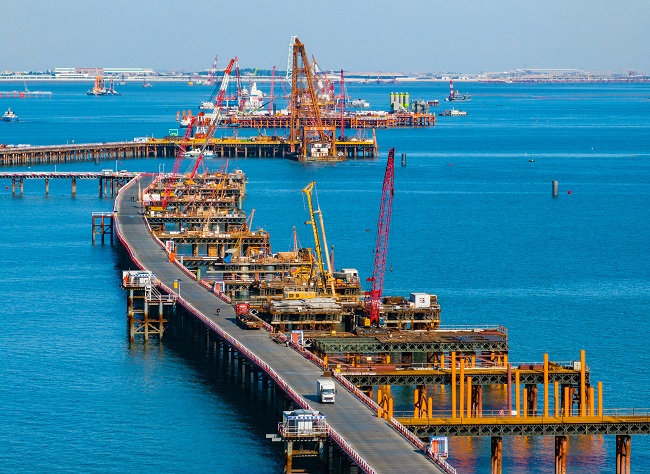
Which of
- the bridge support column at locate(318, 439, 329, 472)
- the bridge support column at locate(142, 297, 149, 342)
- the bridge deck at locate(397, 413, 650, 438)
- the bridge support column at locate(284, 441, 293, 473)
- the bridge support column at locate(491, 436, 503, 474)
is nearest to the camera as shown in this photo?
the bridge support column at locate(318, 439, 329, 472)

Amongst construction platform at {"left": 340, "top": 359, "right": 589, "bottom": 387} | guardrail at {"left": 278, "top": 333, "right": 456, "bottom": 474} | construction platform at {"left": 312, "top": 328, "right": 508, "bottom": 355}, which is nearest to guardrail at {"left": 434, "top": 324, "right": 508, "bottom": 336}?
construction platform at {"left": 312, "top": 328, "right": 508, "bottom": 355}

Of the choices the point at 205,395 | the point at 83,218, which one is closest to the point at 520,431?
the point at 205,395

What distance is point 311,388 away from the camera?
2965 inches

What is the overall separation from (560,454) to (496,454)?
290 centimetres

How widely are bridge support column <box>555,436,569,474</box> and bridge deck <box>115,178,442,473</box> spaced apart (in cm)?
755

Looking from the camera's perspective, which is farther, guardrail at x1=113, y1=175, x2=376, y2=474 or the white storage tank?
the white storage tank

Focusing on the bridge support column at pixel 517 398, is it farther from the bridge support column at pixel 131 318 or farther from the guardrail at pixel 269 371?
the bridge support column at pixel 131 318

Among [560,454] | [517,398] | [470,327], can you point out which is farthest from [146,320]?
[560,454]

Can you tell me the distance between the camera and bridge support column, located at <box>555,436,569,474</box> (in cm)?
6900

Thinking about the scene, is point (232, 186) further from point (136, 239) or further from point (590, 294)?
point (590, 294)

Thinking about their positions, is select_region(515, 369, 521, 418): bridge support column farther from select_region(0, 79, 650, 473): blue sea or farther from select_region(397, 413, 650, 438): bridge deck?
select_region(0, 79, 650, 473): blue sea

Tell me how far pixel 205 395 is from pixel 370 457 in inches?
852

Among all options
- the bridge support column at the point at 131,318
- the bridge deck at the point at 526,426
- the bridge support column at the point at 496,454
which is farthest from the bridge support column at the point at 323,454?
the bridge support column at the point at 131,318

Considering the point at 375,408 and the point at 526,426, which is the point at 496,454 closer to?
the point at 526,426
